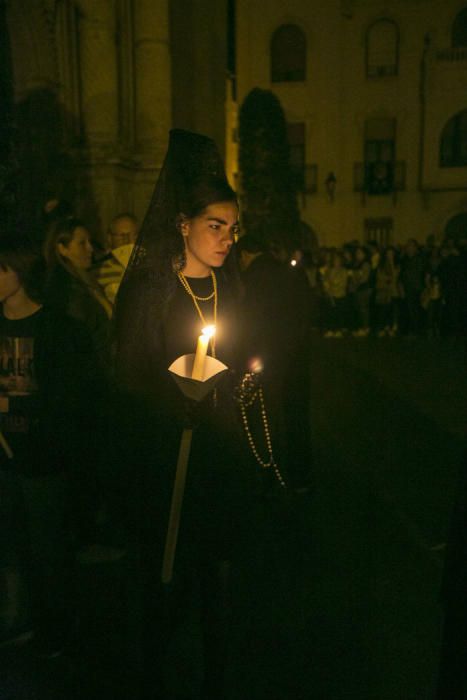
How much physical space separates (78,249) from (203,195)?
1.96 metres

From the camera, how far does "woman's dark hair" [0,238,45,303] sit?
A: 3.00 metres

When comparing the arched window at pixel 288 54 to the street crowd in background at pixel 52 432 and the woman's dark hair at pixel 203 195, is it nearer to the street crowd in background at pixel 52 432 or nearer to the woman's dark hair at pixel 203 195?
the street crowd in background at pixel 52 432

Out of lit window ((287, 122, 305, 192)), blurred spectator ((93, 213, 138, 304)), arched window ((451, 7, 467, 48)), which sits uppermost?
arched window ((451, 7, 467, 48))

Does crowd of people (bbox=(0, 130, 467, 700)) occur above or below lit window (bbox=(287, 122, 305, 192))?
below

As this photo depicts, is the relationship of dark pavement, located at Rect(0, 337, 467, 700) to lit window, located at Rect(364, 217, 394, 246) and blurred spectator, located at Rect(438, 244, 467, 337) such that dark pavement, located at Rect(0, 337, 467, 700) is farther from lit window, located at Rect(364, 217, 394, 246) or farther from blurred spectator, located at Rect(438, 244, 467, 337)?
lit window, located at Rect(364, 217, 394, 246)

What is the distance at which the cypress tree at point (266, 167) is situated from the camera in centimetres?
2550

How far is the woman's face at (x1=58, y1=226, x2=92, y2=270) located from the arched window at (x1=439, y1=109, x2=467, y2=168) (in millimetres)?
28997

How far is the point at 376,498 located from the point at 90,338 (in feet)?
8.88

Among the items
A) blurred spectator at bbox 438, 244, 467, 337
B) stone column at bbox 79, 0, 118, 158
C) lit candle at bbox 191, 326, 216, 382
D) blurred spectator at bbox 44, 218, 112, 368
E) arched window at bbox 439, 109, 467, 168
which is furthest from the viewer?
arched window at bbox 439, 109, 467, 168

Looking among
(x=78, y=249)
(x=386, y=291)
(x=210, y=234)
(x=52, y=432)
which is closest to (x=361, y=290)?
(x=386, y=291)

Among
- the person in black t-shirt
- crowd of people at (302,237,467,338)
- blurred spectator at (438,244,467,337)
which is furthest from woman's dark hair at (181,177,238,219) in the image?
crowd of people at (302,237,467,338)

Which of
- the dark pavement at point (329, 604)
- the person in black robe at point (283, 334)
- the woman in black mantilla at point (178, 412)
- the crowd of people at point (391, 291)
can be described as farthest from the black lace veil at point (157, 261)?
the crowd of people at point (391, 291)

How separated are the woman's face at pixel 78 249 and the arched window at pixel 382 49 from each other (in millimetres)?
29036

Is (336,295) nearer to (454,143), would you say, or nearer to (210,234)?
(210,234)
